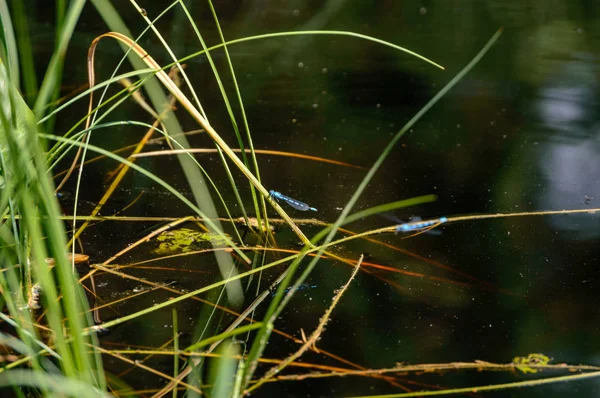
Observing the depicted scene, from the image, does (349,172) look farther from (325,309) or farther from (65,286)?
(65,286)

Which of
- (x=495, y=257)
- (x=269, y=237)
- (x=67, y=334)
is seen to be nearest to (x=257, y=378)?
(x=67, y=334)

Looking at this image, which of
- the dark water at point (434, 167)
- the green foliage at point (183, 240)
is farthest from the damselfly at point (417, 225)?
the green foliage at point (183, 240)

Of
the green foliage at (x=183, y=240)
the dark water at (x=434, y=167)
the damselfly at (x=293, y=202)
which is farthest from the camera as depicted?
the damselfly at (x=293, y=202)

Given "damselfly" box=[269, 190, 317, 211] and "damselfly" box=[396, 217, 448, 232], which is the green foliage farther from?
"damselfly" box=[396, 217, 448, 232]

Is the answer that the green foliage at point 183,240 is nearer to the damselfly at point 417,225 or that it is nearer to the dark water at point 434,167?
the dark water at point 434,167

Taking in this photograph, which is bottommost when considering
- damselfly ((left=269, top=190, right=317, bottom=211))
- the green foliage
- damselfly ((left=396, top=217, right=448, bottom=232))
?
damselfly ((left=396, top=217, right=448, bottom=232))

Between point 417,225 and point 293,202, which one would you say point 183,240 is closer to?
point 293,202

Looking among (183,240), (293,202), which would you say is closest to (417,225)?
(293,202)

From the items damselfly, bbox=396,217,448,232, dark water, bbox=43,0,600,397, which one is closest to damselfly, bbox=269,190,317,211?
dark water, bbox=43,0,600,397
